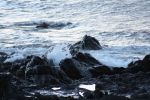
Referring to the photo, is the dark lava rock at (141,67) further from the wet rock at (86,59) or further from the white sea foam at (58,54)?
the white sea foam at (58,54)

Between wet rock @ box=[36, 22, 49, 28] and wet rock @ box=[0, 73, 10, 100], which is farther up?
wet rock @ box=[0, 73, 10, 100]

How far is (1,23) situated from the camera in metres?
25.0

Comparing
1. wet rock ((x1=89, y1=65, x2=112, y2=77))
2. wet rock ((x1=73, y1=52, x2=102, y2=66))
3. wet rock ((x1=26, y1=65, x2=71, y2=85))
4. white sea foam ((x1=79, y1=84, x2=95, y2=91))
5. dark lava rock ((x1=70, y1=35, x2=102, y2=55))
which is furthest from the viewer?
dark lava rock ((x1=70, y1=35, x2=102, y2=55))

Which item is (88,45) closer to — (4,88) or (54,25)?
(54,25)

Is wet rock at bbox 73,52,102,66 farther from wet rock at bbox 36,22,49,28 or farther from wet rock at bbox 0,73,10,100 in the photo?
wet rock at bbox 36,22,49,28

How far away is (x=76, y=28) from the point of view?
22578mm

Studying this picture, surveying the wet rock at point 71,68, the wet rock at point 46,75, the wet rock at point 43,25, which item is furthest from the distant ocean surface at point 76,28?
the wet rock at point 46,75

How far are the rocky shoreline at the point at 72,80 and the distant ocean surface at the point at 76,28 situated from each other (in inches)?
53.0

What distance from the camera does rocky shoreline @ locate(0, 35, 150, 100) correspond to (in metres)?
9.97

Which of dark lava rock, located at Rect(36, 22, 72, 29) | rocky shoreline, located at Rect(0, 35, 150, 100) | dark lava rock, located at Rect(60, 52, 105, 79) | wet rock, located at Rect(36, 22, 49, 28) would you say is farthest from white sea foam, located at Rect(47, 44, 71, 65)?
wet rock, located at Rect(36, 22, 49, 28)

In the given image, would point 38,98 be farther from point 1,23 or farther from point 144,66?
point 1,23

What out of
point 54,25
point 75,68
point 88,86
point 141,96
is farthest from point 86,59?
point 54,25

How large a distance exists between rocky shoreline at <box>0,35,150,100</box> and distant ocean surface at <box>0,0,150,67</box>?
4.42 feet

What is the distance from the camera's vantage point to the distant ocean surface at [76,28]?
16.2 m
